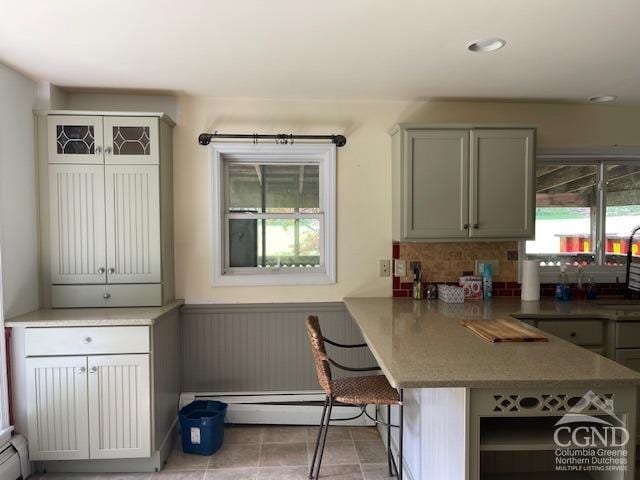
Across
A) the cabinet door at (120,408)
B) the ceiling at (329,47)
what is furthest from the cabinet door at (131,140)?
the cabinet door at (120,408)

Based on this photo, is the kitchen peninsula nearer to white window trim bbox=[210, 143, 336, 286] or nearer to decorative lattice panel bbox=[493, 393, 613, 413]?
decorative lattice panel bbox=[493, 393, 613, 413]

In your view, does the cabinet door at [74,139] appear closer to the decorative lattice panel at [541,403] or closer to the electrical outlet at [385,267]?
the electrical outlet at [385,267]

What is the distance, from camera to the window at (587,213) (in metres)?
3.09

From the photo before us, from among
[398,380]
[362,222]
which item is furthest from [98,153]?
[398,380]

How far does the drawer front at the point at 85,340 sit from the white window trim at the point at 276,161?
73 cm

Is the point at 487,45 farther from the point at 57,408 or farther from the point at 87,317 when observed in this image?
the point at 57,408

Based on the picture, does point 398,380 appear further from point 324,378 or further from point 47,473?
point 47,473

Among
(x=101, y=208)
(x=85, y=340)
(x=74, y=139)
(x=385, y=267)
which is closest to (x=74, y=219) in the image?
(x=101, y=208)

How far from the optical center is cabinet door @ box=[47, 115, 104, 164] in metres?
2.52

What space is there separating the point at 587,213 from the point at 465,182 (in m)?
1.21

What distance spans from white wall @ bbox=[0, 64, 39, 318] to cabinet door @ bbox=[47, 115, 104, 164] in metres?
0.12

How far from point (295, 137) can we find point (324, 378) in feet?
5.40

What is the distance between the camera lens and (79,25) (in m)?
1.82

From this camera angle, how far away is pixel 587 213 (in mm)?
3121
